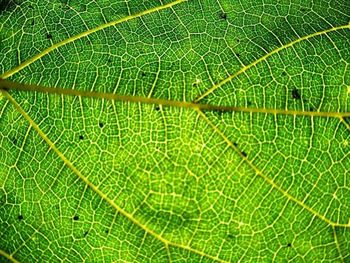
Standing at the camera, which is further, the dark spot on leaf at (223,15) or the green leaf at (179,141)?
the dark spot on leaf at (223,15)

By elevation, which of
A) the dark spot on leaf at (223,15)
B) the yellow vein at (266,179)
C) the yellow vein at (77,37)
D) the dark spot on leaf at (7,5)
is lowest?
the yellow vein at (266,179)

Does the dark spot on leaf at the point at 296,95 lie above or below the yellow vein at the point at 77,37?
below

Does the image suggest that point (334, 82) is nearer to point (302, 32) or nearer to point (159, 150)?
point (302, 32)

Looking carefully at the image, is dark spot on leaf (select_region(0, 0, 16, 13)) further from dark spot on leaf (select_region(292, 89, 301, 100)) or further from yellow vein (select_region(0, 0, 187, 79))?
dark spot on leaf (select_region(292, 89, 301, 100))

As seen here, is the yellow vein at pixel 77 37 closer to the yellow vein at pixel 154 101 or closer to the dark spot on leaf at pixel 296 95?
the yellow vein at pixel 154 101

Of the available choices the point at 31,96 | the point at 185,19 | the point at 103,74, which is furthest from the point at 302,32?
the point at 31,96

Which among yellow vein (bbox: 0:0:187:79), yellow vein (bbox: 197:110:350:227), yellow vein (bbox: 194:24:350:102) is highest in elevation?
yellow vein (bbox: 0:0:187:79)

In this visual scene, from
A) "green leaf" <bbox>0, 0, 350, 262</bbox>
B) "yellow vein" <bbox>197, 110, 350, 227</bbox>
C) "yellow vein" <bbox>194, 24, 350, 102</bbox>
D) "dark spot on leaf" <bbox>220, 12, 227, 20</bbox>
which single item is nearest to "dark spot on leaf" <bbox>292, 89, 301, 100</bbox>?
"green leaf" <bbox>0, 0, 350, 262</bbox>

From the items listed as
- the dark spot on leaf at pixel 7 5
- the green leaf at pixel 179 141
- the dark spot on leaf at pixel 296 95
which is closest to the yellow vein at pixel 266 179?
the green leaf at pixel 179 141
